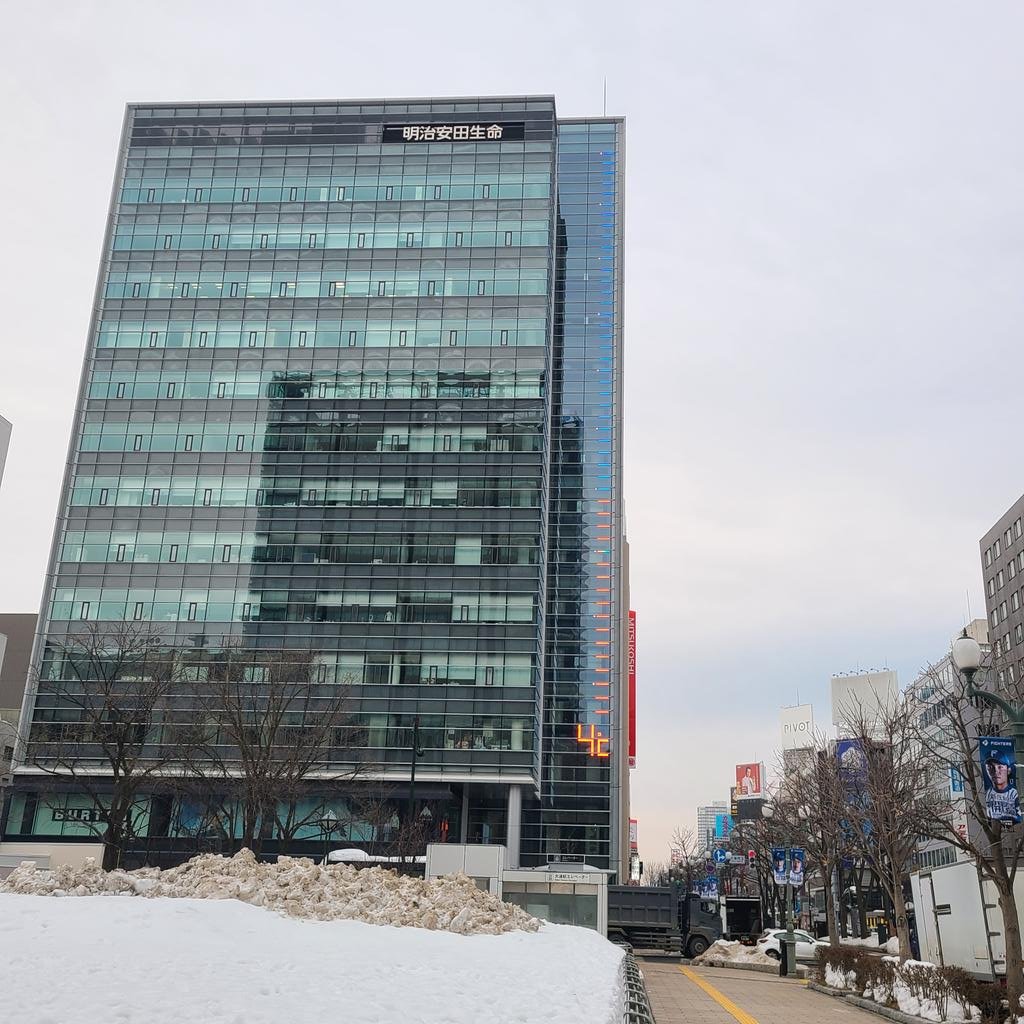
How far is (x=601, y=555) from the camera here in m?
102

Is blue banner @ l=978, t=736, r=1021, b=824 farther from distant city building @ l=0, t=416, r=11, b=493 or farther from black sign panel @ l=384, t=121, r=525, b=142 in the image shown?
black sign panel @ l=384, t=121, r=525, b=142

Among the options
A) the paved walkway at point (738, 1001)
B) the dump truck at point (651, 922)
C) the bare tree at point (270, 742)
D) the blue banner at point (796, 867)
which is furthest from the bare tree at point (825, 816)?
the bare tree at point (270, 742)

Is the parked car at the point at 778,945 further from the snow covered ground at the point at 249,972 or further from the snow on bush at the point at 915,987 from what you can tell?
the snow covered ground at the point at 249,972

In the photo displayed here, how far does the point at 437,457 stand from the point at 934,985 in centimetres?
6576

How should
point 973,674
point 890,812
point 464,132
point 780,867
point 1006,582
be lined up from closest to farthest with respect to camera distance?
1. point 973,674
2. point 890,812
3. point 780,867
4. point 464,132
5. point 1006,582

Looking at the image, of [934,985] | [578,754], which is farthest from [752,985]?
[578,754]

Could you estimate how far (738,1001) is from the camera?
26.2m

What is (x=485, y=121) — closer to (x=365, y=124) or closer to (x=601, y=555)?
(x=365, y=124)

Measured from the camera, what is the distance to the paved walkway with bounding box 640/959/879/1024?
2183 centimetres

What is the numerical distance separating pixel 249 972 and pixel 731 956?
1557 inches

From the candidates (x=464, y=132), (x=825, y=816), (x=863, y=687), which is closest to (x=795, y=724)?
(x=863, y=687)

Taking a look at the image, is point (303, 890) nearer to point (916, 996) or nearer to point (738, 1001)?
point (738, 1001)

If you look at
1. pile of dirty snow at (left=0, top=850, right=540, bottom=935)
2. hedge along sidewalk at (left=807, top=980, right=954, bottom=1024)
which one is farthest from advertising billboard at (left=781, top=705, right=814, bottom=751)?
pile of dirty snow at (left=0, top=850, right=540, bottom=935)

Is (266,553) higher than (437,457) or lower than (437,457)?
lower
